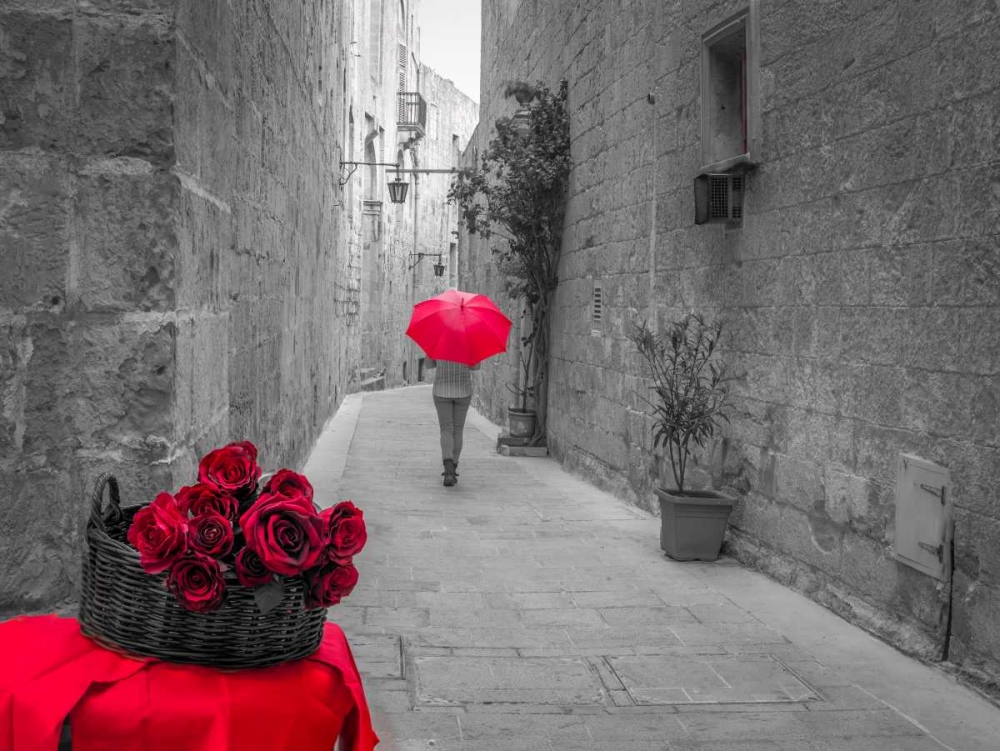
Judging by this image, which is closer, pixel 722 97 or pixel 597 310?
A: pixel 722 97

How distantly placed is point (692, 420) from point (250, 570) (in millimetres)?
4350

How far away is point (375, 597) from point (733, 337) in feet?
8.05

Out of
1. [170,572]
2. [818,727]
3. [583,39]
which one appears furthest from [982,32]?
[583,39]

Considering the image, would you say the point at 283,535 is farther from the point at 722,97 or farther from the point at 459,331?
the point at 459,331

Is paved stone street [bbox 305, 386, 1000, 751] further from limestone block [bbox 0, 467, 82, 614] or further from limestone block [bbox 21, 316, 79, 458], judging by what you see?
limestone block [bbox 21, 316, 79, 458]

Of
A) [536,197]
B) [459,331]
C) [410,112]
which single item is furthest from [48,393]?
[410,112]

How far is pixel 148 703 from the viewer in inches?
74.1

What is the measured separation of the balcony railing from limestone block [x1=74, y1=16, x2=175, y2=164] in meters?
25.1

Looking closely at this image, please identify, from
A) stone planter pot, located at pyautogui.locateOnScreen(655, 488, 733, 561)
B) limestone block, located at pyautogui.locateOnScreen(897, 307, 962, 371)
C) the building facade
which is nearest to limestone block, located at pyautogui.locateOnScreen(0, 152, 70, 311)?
limestone block, located at pyautogui.locateOnScreen(897, 307, 962, 371)

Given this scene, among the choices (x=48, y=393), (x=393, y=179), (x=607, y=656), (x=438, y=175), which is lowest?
(x=607, y=656)

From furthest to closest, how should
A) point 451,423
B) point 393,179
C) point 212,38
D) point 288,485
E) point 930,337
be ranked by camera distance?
point 393,179, point 451,423, point 930,337, point 212,38, point 288,485

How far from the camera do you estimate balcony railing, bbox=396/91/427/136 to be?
2802 cm

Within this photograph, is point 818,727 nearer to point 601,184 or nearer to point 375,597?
point 375,597

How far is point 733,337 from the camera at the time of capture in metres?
5.99
